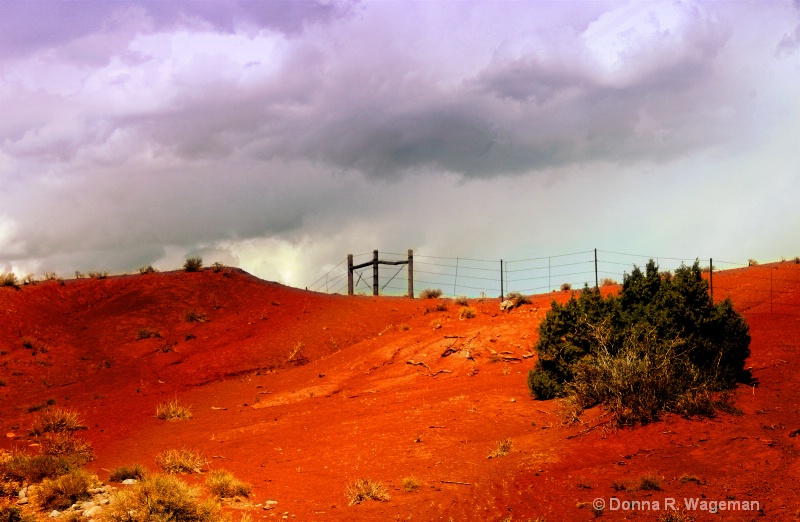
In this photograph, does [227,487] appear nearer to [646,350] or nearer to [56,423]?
Result: [646,350]

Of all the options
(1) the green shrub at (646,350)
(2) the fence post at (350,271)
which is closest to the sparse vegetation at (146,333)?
(2) the fence post at (350,271)

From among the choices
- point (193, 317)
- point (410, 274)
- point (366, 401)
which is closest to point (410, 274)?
point (410, 274)

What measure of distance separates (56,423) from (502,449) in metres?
14.1

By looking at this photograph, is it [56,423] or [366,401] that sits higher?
[366,401]

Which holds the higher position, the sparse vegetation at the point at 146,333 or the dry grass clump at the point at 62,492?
the sparse vegetation at the point at 146,333

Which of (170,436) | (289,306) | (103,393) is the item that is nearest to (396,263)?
(289,306)

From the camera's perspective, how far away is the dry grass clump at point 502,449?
13.4 metres

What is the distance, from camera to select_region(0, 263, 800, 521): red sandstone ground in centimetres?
1109

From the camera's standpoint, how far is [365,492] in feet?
37.1

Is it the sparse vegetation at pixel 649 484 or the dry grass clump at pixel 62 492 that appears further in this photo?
the dry grass clump at pixel 62 492

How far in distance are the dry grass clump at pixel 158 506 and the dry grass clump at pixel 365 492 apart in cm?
229

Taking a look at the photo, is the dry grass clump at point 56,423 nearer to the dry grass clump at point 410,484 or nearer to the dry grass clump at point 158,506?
the dry grass clump at point 158,506

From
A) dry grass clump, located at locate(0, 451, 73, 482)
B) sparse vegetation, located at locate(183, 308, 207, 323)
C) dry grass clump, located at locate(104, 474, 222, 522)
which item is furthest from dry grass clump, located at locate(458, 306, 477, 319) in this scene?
dry grass clump, located at locate(104, 474, 222, 522)

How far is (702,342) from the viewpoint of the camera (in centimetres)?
1577
